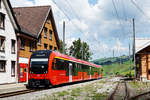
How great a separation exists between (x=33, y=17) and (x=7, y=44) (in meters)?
12.7

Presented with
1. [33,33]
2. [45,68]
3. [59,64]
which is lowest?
[45,68]

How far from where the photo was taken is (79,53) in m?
71.1

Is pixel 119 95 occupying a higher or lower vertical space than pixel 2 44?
lower

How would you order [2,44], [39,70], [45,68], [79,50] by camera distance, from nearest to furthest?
[45,68], [39,70], [2,44], [79,50]

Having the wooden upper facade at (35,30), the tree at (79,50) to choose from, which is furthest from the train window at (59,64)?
the tree at (79,50)

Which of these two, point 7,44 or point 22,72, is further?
point 22,72

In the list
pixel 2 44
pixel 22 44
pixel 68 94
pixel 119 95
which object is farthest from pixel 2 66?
pixel 119 95

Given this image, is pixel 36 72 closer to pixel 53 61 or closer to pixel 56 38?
pixel 53 61

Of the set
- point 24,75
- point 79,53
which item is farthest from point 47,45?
point 79,53

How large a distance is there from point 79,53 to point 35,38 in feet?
129

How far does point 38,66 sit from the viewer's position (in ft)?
61.0

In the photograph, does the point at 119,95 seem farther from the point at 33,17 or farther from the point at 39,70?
the point at 33,17

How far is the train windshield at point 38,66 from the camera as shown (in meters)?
18.4

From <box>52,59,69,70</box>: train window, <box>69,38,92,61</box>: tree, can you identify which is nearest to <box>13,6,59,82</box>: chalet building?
<box>52,59,69,70</box>: train window
